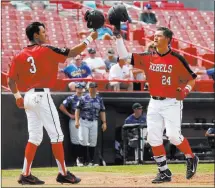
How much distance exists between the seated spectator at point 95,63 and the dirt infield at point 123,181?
5609mm

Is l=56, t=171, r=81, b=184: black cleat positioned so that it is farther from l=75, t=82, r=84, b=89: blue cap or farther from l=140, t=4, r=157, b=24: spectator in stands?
l=140, t=4, r=157, b=24: spectator in stands

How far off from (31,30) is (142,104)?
6766 millimetres

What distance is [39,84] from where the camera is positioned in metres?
9.34

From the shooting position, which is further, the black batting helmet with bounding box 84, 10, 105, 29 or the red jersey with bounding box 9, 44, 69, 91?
the black batting helmet with bounding box 84, 10, 105, 29

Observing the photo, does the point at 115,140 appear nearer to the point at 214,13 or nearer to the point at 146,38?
the point at 146,38

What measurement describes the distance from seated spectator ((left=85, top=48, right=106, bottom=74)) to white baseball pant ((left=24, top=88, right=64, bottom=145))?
24.2 feet

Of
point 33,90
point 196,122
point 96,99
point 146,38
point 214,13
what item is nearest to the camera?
point 33,90

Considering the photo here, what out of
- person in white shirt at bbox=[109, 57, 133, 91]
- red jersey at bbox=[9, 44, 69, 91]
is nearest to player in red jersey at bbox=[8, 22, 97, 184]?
red jersey at bbox=[9, 44, 69, 91]

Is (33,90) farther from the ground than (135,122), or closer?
farther from the ground

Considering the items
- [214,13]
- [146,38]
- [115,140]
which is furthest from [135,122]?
[214,13]

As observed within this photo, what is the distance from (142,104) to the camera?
1597 centimetres

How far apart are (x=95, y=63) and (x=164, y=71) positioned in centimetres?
683

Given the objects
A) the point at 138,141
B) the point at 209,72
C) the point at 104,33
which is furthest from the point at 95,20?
the point at 104,33

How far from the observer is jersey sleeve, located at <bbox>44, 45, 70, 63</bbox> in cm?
932
